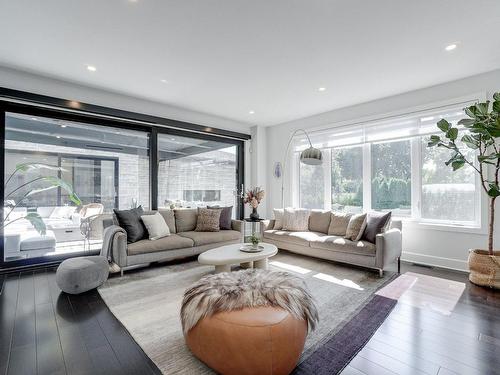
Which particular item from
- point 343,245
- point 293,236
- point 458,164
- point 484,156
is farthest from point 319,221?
point 484,156

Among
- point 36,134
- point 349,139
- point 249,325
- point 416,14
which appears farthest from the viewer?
point 349,139

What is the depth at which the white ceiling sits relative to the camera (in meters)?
2.34

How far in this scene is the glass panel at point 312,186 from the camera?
18.4 ft

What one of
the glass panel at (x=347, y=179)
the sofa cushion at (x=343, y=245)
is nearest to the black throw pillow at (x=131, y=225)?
the sofa cushion at (x=343, y=245)

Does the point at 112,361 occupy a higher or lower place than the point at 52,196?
lower

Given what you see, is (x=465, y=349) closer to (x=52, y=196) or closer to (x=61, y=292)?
(x=61, y=292)

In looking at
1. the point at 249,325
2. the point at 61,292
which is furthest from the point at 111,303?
the point at 249,325

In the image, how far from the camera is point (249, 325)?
1.53 metres

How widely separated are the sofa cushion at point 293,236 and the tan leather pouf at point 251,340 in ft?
8.93

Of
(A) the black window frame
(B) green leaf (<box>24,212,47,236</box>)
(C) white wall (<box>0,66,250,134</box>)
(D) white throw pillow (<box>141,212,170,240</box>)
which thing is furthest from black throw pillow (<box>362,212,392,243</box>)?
(B) green leaf (<box>24,212,47,236</box>)

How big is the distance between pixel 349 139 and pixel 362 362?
4109 millimetres

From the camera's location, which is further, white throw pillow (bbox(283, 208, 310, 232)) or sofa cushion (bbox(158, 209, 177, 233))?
white throw pillow (bbox(283, 208, 310, 232))

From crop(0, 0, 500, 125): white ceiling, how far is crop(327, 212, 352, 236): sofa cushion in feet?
6.83

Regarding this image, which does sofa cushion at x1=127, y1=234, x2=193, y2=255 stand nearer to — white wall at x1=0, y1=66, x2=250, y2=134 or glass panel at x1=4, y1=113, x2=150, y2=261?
glass panel at x1=4, y1=113, x2=150, y2=261
